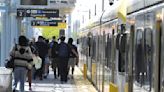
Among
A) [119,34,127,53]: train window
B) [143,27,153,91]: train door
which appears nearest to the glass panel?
[143,27,153,91]: train door

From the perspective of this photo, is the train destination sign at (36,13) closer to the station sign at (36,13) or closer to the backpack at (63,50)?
the station sign at (36,13)

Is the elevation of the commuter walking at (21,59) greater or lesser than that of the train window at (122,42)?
lesser

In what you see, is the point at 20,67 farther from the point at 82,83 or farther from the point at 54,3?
the point at 54,3

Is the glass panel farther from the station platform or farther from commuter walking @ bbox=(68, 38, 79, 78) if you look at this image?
commuter walking @ bbox=(68, 38, 79, 78)

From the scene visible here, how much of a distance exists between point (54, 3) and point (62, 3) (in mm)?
558

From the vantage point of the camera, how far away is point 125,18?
31.8 feet

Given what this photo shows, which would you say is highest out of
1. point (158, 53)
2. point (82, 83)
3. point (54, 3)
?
point (54, 3)

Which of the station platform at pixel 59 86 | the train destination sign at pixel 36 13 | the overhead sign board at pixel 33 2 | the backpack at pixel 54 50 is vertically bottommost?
the station platform at pixel 59 86

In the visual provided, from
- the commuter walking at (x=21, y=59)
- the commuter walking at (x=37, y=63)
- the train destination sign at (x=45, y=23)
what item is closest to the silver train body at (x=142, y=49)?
the commuter walking at (x=21, y=59)

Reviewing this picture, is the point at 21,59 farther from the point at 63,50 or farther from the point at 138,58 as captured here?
the point at 138,58

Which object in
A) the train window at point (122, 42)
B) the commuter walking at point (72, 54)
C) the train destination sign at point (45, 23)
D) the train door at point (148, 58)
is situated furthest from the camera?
the train destination sign at point (45, 23)

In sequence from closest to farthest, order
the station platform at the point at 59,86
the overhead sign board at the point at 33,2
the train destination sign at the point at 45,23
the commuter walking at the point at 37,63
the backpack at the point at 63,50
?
the commuter walking at the point at 37,63 < the station platform at the point at 59,86 < the backpack at the point at 63,50 < the overhead sign board at the point at 33,2 < the train destination sign at the point at 45,23

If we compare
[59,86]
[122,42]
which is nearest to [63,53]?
[59,86]

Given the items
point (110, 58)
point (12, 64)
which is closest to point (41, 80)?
point (12, 64)
